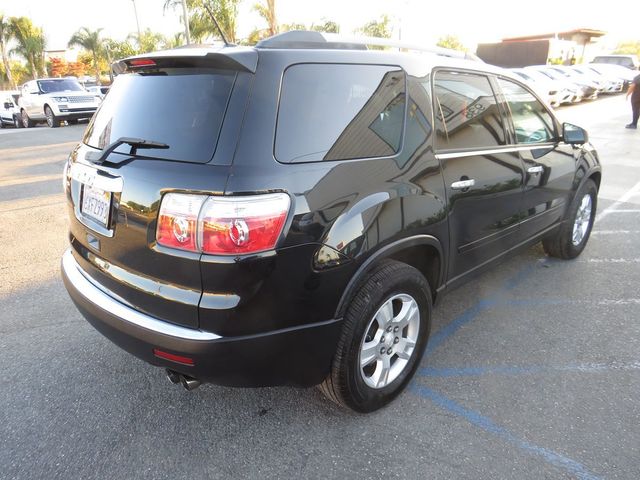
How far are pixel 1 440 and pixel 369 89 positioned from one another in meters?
2.55

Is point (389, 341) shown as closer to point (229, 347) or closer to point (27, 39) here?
point (229, 347)

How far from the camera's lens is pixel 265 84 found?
199 cm

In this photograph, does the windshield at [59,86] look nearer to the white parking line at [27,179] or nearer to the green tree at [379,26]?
the white parking line at [27,179]

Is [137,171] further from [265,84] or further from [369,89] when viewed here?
[369,89]

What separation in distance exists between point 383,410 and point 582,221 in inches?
127

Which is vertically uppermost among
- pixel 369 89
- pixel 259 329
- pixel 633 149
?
pixel 369 89

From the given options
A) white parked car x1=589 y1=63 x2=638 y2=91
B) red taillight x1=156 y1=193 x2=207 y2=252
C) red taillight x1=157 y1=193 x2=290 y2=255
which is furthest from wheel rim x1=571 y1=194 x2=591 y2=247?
white parked car x1=589 y1=63 x2=638 y2=91

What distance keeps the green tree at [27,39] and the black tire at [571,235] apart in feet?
172

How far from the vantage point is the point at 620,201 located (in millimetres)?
6719

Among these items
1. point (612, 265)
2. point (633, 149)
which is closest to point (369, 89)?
point (612, 265)

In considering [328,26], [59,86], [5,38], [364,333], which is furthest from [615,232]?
[5,38]

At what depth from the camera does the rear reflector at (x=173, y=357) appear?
6.50ft

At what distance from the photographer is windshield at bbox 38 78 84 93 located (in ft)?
58.6

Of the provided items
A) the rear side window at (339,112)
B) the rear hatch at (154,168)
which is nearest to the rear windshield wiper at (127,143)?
the rear hatch at (154,168)
